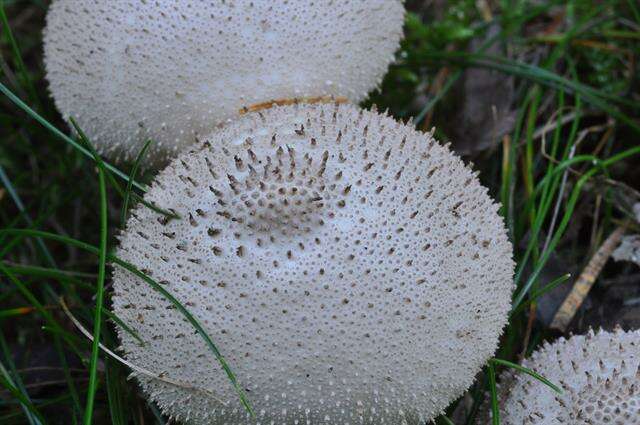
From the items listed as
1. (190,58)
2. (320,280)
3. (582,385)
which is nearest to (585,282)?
(582,385)

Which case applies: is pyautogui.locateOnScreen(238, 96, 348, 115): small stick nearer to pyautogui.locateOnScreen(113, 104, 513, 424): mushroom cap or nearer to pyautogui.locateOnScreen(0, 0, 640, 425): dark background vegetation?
pyautogui.locateOnScreen(113, 104, 513, 424): mushroom cap

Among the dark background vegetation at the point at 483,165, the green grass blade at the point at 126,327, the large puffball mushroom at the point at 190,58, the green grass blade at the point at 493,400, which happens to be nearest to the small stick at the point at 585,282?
the dark background vegetation at the point at 483,165

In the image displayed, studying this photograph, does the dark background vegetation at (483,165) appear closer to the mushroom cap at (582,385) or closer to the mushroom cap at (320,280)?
the mushroom cap at (582,385)

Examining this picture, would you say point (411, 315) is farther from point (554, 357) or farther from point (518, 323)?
point (518, 323)

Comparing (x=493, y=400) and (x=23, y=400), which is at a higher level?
(x=493, y=400)

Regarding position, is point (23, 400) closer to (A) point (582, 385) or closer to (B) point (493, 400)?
(B) point (493, 400)
